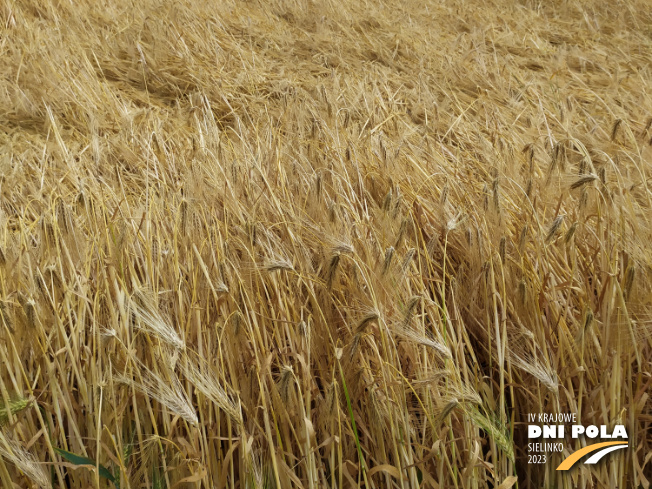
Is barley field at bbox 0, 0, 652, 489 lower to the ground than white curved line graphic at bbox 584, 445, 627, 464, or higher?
higher

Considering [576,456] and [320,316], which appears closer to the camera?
[576,456]

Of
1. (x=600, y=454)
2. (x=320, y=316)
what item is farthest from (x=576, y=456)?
(x=320, y=316)

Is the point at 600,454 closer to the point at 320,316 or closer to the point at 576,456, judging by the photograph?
the point at 576,456

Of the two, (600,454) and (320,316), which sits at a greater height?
(320,316)

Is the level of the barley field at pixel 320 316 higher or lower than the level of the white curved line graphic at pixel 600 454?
higher

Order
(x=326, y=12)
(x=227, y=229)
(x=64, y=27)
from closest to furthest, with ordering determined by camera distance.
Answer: (x=227, y=229), (x=64, y=27), (x=326, y=12)

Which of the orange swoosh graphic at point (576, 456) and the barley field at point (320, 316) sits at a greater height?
the barley field at point (320, 316)

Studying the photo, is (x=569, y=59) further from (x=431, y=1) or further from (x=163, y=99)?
(x=163, y=99)

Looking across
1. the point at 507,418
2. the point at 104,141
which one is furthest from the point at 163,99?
the point at 507,418

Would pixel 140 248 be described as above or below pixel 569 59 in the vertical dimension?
below

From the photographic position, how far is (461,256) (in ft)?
4.40

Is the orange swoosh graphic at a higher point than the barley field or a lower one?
lower

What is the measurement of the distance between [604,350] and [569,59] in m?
2.59

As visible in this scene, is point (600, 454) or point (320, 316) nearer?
point (600, 454)
